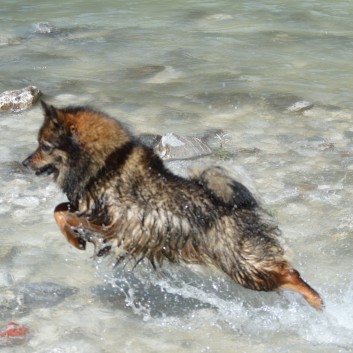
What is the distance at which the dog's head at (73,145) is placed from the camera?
5.58m

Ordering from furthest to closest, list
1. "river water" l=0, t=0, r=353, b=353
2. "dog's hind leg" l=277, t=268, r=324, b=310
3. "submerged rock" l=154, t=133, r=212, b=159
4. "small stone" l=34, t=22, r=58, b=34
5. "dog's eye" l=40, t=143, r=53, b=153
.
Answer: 1. "small stone" l=34, t=22, r=58, b=34
2. "submerged rock" l=154, t=133, r=212, b=159
3. "dog's eye" l=40, t=143, r=53, b=153
4. "river water" l=0, t=0, r=353, b=353
5. "dog's hind leg" l=277, t=268, r=324, b=310

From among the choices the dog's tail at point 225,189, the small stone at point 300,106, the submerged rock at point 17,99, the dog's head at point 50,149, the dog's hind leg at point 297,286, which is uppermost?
the dog's head at point 50,149

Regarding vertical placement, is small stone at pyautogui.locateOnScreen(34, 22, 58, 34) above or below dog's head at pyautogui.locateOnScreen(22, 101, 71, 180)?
below

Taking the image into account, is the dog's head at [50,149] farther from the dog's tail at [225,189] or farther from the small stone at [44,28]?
the small stone at [44,28]

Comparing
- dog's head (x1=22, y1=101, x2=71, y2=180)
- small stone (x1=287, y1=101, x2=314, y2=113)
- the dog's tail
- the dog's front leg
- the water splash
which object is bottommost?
small stone (x1=287, y1=101, x2=314, y2=113)

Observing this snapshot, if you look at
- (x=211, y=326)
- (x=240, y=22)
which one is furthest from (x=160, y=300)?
(x=240, y=22)

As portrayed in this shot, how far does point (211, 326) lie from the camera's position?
18.2ft

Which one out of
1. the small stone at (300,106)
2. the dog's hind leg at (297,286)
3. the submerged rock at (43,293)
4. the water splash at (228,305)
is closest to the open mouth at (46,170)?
the submerged rock at (43,293)

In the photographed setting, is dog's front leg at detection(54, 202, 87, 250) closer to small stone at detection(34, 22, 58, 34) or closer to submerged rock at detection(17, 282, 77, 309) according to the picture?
submerged rock at detection(17, 282, 77, 309)

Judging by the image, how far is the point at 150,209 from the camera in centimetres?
553

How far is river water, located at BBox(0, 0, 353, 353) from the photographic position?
5551 mm

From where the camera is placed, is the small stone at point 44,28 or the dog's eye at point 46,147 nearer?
the dog's eye at point 46,147

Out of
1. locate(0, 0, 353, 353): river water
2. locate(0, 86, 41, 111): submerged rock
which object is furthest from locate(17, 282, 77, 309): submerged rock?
locate(0, 86, 41, 111): submerged rock

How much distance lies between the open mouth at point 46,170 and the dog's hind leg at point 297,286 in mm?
1564
